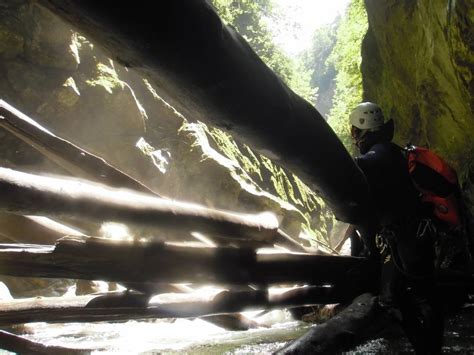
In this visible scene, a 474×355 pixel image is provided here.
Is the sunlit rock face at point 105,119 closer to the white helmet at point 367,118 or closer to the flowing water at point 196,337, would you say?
the flowing water at point 196,337

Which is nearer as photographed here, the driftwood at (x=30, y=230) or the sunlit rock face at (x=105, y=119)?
the driftwood at (x=30, y=230)

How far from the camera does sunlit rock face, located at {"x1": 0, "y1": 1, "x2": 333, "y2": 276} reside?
1202 cm

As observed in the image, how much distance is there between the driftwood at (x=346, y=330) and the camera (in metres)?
2.90

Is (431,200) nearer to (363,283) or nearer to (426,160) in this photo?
(426,160)

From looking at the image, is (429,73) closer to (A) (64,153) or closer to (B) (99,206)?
(A) (64,153)

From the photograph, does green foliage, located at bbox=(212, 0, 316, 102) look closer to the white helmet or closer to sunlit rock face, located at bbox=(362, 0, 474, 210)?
sunlit rock face, located at bbox=(362, 0, 474, 210)

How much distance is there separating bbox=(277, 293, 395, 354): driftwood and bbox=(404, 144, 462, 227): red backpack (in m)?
1.23

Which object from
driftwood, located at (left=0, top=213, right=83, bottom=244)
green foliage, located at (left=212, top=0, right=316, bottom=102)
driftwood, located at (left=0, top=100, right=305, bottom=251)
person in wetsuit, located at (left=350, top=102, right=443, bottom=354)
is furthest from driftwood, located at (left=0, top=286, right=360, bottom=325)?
green foliage, located at (left=212, top=0, right=316, bottom=102)

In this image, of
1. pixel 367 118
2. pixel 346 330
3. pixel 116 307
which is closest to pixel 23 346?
pixel 116 307

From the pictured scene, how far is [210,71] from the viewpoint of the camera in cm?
148

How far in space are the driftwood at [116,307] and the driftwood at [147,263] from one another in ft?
1.20

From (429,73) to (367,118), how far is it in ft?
17.0

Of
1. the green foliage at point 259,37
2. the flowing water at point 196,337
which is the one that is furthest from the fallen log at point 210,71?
the green foliage at point 259,37

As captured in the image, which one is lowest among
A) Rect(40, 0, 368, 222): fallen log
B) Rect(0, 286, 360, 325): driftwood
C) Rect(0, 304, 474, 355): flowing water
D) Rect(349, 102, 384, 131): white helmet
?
Rect(0, 304, 474, 355): flowing water
